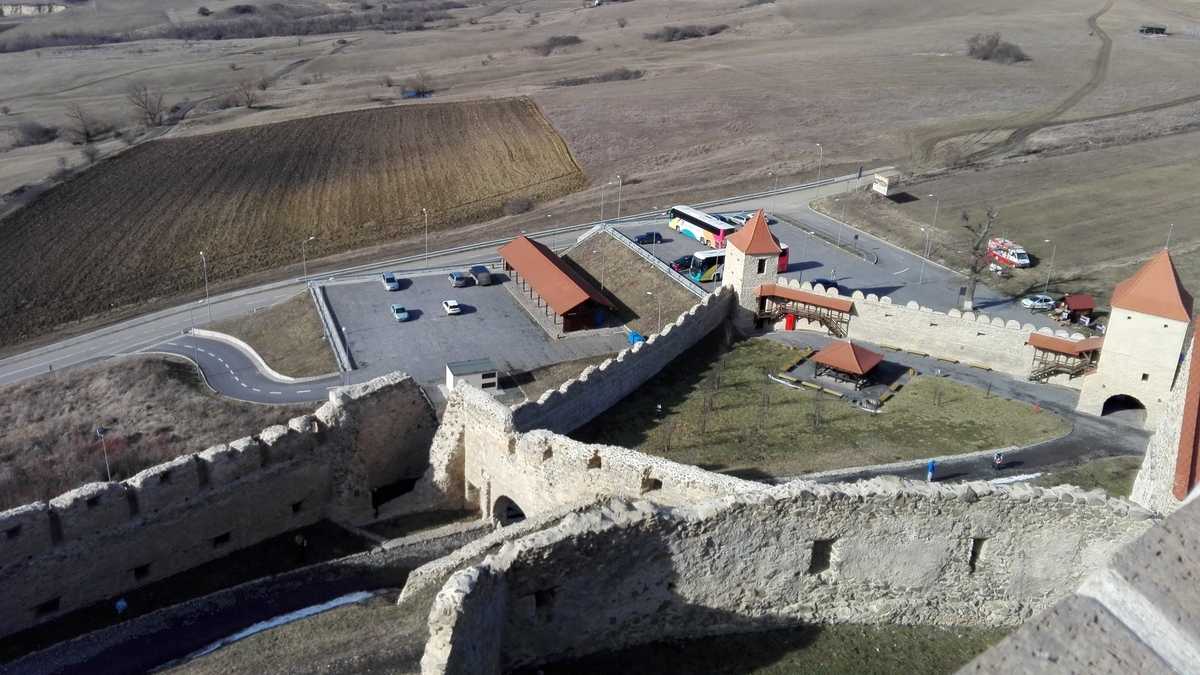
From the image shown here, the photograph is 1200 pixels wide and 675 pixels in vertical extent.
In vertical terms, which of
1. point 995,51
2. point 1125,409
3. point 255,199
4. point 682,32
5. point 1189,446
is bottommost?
point 255,199

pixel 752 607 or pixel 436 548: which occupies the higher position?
pixel 752 607

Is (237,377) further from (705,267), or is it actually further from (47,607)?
(705,267)

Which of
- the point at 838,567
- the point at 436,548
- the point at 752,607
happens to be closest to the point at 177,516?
the point at 436,548

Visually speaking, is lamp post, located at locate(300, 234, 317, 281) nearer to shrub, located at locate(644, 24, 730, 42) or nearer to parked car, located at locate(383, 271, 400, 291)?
parked car, located at locate(383, 271, 400, 291)

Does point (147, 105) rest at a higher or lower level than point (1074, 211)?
lower

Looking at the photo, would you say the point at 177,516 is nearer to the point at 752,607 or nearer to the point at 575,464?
the point at 575,464

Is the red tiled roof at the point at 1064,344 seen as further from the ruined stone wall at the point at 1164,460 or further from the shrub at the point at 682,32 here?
the shrub at the point at 682,32

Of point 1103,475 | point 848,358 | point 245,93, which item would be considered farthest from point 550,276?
point 245,93

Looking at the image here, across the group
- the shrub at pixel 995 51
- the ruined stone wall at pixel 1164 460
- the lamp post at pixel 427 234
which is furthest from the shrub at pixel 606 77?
the ruined stone wall at pixel 1164 460
